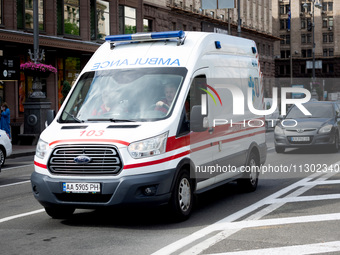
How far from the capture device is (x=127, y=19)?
1594 inches

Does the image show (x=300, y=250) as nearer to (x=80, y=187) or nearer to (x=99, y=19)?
(x=80, y=187)

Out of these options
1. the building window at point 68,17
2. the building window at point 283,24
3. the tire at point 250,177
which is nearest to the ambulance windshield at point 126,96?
the tire at point 250,177

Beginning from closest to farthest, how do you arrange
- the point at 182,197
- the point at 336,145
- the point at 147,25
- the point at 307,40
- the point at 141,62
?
the point at 182,197 → the point at 141,62 → the point at 336,145 → the point at 147,25 → the point at 307,40

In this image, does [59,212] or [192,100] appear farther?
[192,100]

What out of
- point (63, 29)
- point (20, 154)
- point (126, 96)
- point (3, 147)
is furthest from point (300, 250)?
point (63, 29)

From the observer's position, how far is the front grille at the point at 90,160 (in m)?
7.43

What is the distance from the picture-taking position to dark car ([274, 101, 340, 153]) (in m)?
18.5

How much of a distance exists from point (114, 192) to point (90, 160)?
478 mm

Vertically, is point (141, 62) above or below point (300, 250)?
above

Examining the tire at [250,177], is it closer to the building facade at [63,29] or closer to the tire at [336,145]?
the tire at [336,145]

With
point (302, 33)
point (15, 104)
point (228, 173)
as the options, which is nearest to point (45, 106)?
point (15, 104)

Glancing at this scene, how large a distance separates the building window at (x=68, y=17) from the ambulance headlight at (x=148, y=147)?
27306 millimetres

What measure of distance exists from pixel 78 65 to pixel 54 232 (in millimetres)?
28838

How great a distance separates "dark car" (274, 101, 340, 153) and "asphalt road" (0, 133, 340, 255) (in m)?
7.33
